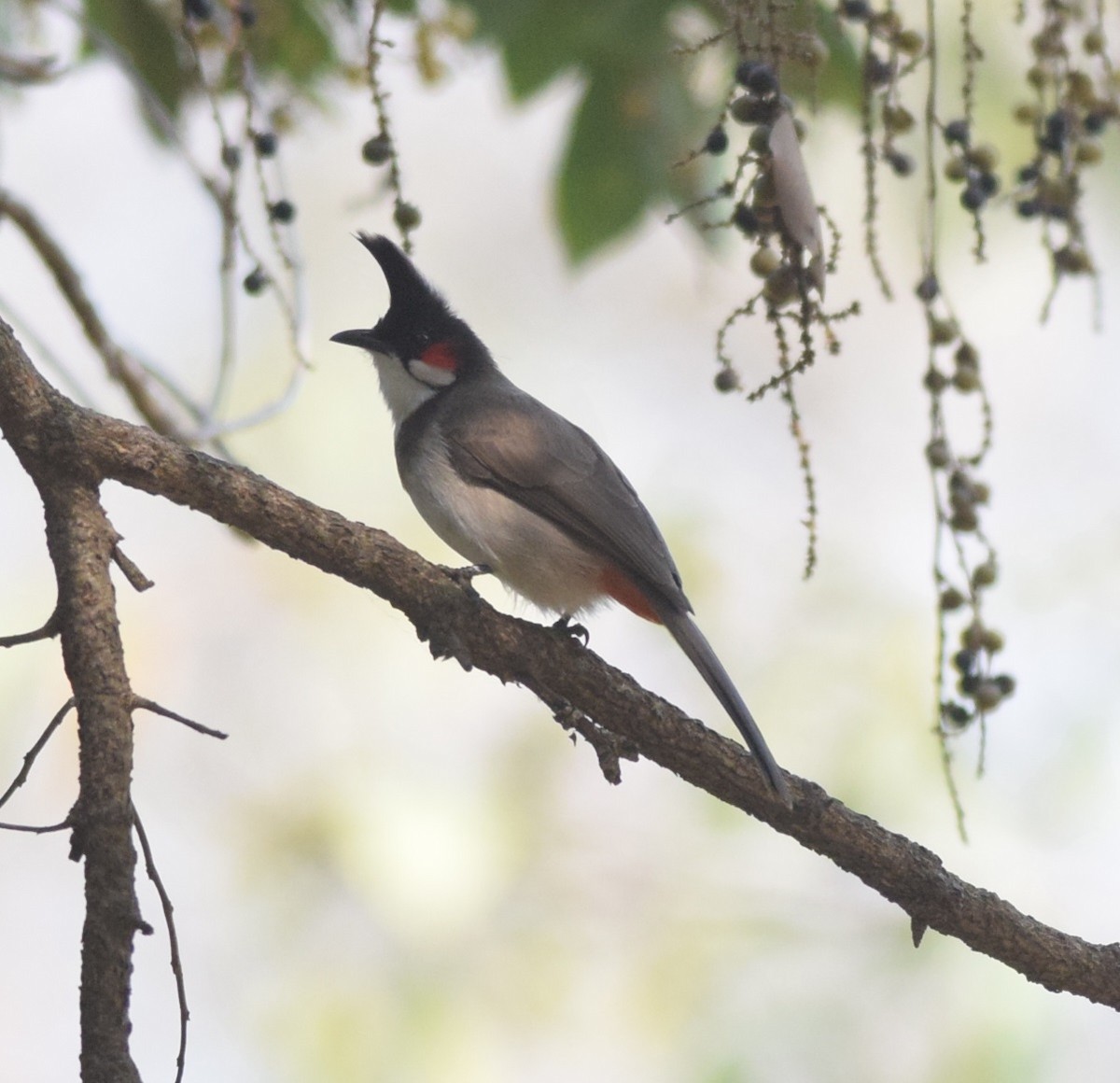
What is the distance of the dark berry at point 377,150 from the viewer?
2463 millimetres

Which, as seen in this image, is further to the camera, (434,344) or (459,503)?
(434,344)

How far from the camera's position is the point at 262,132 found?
9.32 feet

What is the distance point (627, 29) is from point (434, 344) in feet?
3.43

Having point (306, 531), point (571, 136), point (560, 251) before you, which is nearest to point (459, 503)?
point (560, 251)

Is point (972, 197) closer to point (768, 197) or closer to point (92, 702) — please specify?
point (768, 197)

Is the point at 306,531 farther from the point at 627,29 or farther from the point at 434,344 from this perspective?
the point at 434,344

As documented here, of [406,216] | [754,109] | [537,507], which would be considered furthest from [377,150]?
[537,507]

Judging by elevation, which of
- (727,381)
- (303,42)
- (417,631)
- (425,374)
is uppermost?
(303,42)

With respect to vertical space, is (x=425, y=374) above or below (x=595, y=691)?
above

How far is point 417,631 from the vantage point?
2.45 meters

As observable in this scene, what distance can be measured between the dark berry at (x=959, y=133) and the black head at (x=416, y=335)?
1.61 m

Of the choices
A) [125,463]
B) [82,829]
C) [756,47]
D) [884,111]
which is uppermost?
[884,111]

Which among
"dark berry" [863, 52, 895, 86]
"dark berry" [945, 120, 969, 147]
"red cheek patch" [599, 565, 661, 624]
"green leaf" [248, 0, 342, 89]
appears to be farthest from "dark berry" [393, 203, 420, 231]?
"green leaf" [248, 0, 342, 89]

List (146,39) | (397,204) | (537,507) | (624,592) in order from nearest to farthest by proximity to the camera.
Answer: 1. (397,204)
2. (624,592)
3. (537,507)
4. (146,39)
